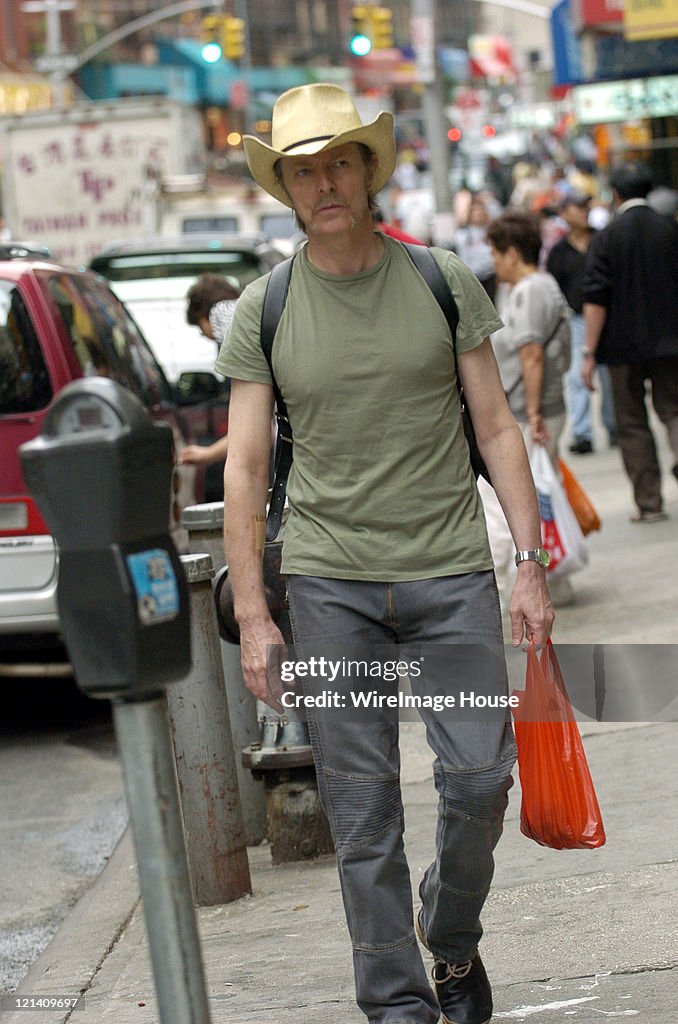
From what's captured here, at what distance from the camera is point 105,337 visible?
7797 mm

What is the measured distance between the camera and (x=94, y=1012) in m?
4.24

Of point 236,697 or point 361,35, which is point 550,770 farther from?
point 361,35

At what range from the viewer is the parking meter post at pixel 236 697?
18.1 ft

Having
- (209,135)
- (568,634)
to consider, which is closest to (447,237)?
(568,634)

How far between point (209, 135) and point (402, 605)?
208 feet

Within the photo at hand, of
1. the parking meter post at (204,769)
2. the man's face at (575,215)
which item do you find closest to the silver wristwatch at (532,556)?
the parking meter post at (204,769)

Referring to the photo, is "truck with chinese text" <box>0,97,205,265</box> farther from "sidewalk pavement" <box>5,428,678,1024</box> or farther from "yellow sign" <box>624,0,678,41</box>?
"sidewalk pavement" <box>5,428,678,1024</box>

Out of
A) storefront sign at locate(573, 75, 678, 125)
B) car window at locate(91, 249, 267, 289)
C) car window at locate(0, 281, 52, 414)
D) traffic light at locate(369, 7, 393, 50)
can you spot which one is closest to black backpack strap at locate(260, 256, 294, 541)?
car window at locate(0, 281, 52, 414)

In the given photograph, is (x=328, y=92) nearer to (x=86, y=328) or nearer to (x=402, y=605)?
Answer: (x=402, y=605)

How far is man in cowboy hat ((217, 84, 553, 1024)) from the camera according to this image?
3592 millimetres

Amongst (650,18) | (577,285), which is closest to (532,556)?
(577,285)

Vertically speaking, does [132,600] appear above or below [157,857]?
above

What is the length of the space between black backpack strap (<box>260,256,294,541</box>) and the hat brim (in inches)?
8.4

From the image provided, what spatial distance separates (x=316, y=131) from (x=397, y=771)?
1.39 m
